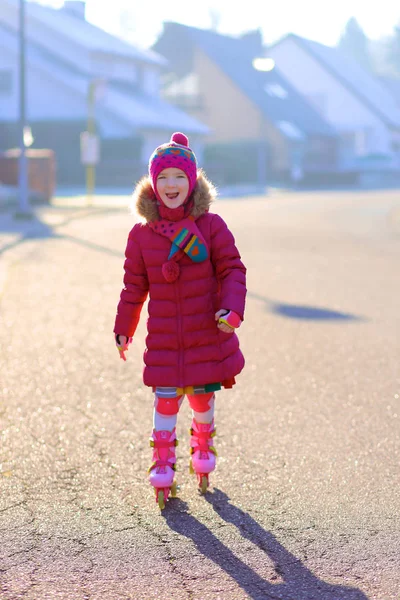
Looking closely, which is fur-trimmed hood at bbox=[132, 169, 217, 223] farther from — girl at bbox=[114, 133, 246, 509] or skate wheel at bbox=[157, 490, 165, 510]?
skate wheel at bbox=[157, 490, 165, 510]

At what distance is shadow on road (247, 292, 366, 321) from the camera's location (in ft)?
31.3

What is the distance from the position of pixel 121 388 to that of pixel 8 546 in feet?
9.09

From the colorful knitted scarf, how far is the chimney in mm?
54825

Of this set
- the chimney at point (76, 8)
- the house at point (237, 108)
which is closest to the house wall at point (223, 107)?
the house at point (237, 108)

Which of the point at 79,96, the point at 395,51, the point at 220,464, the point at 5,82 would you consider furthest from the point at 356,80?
the point at 220,464

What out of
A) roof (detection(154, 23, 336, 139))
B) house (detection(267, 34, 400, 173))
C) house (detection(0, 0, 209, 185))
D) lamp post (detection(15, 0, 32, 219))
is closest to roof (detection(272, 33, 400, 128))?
house (detection(267, 34, 400, 173))

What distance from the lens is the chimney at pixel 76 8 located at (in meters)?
56.3

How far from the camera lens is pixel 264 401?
244 inches

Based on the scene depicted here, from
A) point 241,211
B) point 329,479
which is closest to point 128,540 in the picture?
point 329,479

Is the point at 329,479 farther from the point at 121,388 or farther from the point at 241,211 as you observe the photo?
the point at 241,211

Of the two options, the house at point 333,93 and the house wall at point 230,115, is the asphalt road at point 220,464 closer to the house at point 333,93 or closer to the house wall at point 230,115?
the house wall at point 230,115

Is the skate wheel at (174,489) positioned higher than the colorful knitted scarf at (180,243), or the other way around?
the colorful knitted scarf at (180,243)

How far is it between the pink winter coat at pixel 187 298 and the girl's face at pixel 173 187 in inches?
2.5

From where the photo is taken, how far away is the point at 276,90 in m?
67.1
